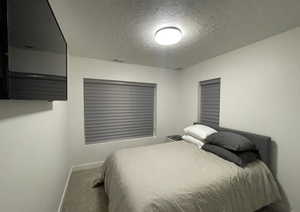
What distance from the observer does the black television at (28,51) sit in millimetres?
621

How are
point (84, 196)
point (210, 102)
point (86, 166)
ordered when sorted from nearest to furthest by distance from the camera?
point (84, 196) < point (86, 166) < point (210, 102)

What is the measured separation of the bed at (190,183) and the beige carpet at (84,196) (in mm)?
485

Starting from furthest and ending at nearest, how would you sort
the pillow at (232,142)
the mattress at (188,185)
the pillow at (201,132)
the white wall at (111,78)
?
the white wall at (111,78)
the pillow at (201,132)
the pillow at (232,142)
the mattress at (188,185)

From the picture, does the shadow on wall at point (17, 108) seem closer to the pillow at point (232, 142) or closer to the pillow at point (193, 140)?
the pillow at point (232, 142)

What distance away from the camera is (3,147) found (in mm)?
685

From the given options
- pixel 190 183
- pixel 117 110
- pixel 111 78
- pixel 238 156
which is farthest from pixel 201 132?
pixel 111 78

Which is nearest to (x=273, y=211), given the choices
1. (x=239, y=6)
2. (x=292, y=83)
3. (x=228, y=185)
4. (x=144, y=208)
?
(x=228, y=185)

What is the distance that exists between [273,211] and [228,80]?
1990 millimetres

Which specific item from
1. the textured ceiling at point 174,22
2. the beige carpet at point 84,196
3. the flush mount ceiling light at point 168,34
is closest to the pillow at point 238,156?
the beige carpet at point 84,196

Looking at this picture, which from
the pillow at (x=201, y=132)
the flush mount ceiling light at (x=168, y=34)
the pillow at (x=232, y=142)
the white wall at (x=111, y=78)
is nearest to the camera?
the flush mount ceiling light at (x=168, y=34)

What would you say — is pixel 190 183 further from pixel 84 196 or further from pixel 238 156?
pixel 84 196

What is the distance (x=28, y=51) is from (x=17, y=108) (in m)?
0.37

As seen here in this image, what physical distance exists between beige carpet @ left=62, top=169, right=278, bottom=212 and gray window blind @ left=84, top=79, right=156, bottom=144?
0.77 metres

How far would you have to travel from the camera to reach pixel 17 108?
835mm
